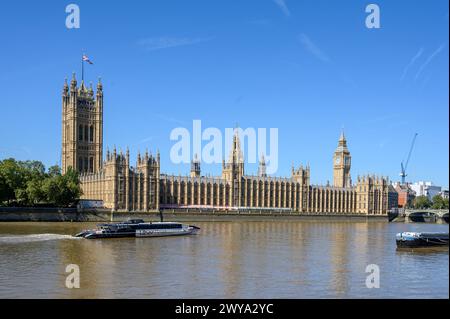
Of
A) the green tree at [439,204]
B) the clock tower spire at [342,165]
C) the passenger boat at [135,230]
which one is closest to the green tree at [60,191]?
the passenger boat at [135,230]

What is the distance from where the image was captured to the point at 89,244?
5347 cm

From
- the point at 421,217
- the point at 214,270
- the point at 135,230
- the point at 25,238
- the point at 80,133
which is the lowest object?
the point at 421,217

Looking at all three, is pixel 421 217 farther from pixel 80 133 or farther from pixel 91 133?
pixel 80 133

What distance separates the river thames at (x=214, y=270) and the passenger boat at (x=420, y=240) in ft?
7.86

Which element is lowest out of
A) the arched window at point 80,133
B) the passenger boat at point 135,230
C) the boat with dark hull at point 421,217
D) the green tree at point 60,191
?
the boat with dark hull at point 421,217

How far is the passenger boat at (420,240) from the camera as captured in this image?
178ft

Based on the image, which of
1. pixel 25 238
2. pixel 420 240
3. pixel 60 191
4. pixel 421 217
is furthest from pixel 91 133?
pixel 420 240

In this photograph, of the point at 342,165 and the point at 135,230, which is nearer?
the point at 135,230

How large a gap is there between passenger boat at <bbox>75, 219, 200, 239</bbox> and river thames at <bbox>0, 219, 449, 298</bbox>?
6.90 m

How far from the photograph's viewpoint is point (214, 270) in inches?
1400

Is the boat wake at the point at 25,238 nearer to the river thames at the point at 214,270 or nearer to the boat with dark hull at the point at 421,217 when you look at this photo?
the river thames at the point at 214,270

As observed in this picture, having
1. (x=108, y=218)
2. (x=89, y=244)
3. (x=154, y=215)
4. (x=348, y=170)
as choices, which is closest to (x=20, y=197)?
(x=108, y=218)

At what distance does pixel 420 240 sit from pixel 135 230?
3122 centimetres
